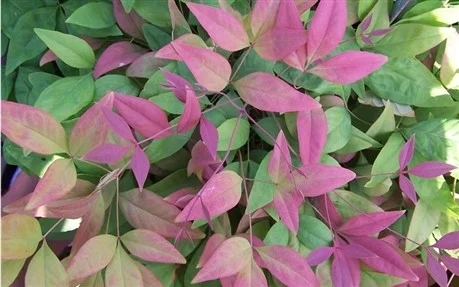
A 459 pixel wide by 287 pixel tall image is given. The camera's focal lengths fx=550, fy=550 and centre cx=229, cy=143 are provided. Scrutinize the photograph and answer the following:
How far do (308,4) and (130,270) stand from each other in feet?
0.82

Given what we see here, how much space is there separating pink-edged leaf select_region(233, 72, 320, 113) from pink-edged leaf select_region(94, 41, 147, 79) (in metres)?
0.16

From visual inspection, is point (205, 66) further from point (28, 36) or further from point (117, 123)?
point (28, 36)

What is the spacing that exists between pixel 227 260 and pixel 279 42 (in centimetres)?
16

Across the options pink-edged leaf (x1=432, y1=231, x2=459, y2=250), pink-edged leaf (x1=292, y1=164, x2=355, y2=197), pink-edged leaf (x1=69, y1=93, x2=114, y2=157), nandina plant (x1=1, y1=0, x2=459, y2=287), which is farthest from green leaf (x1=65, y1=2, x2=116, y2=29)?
pink-edged leaf (x1=432, y1=231, x2=459, y2=250)

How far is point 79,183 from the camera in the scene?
452 mm

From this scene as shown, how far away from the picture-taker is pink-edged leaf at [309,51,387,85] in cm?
40

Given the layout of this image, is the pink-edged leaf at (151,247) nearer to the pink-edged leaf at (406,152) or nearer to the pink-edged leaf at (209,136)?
the pink-edged leaf at (209,136)

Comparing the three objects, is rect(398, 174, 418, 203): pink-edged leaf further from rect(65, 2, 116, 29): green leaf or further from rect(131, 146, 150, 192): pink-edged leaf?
rect(65, 2, 116, 29): green leaf

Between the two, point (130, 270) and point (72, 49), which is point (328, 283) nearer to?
point (130, 270)

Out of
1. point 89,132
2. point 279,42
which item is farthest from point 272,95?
point 89,132

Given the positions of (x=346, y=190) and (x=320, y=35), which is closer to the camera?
(x=320, y=35)

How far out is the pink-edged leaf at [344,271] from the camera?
0.44 m

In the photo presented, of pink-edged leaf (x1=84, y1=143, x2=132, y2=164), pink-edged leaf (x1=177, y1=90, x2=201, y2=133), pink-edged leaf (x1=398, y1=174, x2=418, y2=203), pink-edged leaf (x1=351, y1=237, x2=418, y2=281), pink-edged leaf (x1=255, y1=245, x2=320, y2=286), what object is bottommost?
pink-edged leaf (x1=351, y1=237, x2=418, y2=281)

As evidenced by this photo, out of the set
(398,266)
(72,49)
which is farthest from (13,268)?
(398,266)
